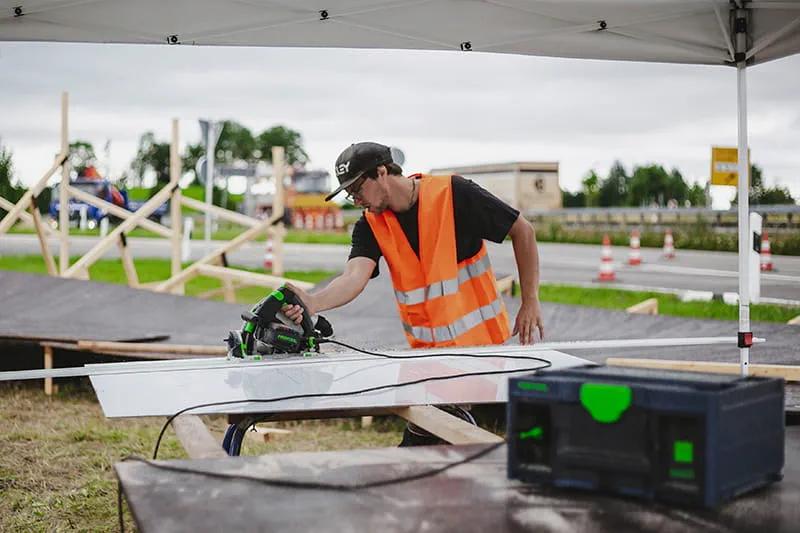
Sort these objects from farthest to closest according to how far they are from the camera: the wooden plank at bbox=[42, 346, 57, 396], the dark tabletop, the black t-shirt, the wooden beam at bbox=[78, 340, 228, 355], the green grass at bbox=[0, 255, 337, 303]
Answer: the green grass at bbox=[0, 255, 337, 303], the wooden plank at bbox=[42, 346, 57, 396], the wooden beam at bbox=[78, 340, 228, 355], the black t-shirt, the dark tabletop

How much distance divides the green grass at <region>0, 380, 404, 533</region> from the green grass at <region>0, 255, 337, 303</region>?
18.8ft

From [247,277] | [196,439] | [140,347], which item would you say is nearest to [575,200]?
[247,277]

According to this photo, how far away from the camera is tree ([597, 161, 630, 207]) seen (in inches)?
1551

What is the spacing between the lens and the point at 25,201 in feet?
28.3

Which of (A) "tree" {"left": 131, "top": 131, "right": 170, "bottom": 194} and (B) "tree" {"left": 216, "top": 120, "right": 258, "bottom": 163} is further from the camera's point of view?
(B) "tree" {"left": 216, "top": 120, "right": 258, "bottom": 163}

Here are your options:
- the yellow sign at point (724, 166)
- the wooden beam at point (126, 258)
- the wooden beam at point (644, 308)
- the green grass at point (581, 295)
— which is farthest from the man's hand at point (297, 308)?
the wooden beam at point (126, 258)

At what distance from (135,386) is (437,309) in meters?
1.29

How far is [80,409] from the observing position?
19.9 ft

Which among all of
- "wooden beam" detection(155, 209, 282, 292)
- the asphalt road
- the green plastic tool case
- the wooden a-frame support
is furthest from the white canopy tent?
the asphalt road

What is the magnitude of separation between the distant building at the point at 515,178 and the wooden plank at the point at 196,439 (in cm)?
2296

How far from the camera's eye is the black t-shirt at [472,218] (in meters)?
3.46

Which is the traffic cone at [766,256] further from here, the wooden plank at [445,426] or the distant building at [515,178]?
the distant building at [515,178]

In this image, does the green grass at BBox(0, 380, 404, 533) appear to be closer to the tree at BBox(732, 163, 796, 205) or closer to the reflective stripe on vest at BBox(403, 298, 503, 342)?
the reflective stripe on vest at BBox(403, 298, 503, 342)

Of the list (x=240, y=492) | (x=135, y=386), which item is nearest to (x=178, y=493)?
(x=240, y=492)
